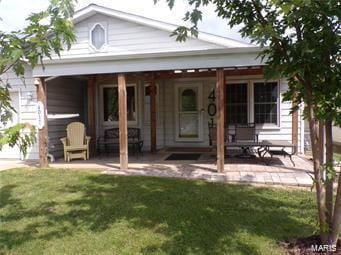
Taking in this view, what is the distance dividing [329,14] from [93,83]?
9.13m

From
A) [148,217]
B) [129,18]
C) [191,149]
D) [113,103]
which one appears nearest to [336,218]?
[148,217]

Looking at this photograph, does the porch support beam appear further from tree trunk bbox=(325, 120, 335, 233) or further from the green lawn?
tree trunk bbox=(325, 120, 335, 233)

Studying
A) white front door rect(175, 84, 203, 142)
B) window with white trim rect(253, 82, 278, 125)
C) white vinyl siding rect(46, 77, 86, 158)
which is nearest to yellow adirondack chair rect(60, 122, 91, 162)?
white vinyl siding rect(46, 77, 86, 158)

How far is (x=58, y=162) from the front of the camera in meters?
9.20

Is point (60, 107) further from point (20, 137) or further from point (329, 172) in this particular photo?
point (329, 172)

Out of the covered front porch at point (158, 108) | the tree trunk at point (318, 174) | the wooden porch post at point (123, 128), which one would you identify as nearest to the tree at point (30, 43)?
the tree trunk at point (318, 174)

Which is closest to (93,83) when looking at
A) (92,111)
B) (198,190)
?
(92,111)

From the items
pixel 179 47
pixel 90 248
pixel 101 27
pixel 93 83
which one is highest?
pixel 101 27

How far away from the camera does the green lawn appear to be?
12.5 ft

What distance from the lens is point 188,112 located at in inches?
448

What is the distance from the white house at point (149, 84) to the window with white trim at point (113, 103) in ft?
0.11

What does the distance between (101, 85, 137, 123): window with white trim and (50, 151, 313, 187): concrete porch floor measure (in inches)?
84.8

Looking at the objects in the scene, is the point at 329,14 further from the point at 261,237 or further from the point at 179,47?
the point at 179,47

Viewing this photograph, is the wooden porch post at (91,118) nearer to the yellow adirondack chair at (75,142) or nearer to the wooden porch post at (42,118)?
the yellow adirondack chair at (75,142)
